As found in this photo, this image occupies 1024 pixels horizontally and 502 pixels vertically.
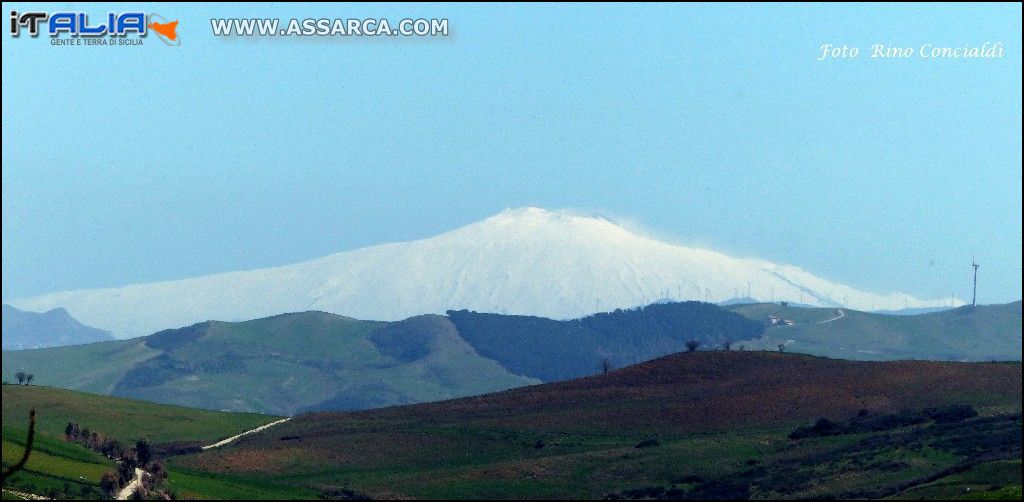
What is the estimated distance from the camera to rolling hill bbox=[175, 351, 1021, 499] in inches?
5330

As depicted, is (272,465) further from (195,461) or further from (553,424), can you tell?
(553,424)

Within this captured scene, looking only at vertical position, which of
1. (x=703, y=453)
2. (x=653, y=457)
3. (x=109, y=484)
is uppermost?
(x=109, y=484)

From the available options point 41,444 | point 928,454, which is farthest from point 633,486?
point 41,444

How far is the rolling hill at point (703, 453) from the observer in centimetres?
13538

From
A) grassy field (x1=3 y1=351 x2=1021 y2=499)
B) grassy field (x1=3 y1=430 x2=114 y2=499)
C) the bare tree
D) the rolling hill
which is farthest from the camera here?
the rolling hill

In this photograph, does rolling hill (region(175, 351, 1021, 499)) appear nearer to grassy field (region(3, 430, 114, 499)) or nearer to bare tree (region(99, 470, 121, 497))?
grassy field (region(3, 430, 114, 499))

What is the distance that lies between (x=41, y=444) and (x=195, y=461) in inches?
1163

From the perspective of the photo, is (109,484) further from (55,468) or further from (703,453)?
(703,453)

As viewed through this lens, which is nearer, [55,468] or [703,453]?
[55,468]

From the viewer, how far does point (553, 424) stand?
197m

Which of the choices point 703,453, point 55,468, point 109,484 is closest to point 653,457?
point 703,453

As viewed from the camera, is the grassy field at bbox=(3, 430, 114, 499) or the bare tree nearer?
the grassy field at bbox=(3, 430, 114, 499)

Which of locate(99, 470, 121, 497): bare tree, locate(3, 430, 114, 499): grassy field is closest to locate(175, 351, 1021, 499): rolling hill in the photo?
locate(3, 430, 114, 499): grassy field

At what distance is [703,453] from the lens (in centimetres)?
16338
